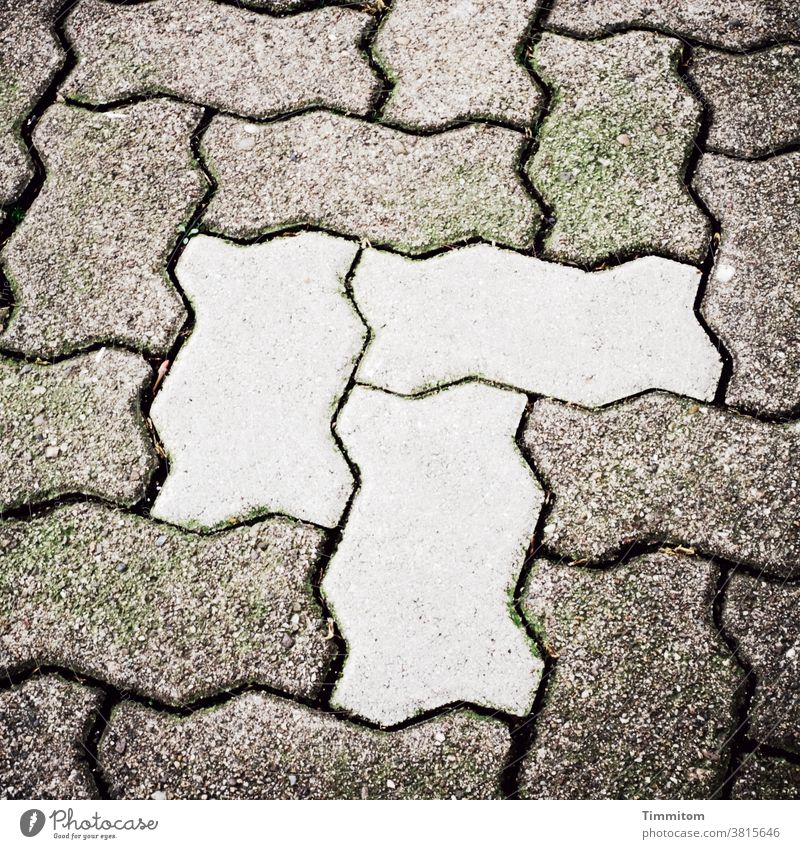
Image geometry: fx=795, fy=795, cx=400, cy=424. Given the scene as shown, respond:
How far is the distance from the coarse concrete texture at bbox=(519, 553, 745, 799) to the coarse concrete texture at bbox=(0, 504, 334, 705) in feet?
1.66

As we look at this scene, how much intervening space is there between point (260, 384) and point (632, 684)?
109cm

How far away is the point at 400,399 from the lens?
6.29ft

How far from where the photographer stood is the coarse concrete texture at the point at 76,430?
6.22 ft

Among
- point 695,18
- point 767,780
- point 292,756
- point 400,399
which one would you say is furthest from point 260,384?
point 695,18

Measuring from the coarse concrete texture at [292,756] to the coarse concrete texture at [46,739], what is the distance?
60 mm

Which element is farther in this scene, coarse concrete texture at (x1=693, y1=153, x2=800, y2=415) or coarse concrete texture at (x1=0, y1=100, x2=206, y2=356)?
coarse concrete texture at (x1=0, y1=100, x2=206, y2=356)

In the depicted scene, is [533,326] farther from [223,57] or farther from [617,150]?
[223,57]

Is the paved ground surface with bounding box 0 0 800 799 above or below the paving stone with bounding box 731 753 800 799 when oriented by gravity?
above

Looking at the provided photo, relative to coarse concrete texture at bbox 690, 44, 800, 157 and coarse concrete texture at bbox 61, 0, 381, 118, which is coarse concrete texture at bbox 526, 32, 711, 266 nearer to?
coarse concrete texture at bbox 690, 44, 800, 157

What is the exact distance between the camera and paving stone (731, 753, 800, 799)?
5.40ft

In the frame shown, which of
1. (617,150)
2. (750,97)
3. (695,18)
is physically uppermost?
(695,18)

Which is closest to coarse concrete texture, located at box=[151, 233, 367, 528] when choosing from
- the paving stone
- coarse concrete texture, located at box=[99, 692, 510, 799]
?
coarse concrete texture, located at box=[99, 692, 510, 799]

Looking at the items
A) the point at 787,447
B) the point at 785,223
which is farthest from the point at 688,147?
the point at 787,447

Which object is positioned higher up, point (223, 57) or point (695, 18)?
point (695, 18)
